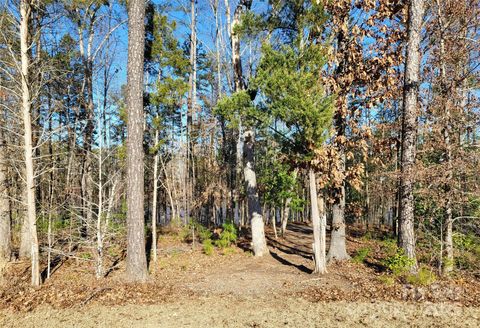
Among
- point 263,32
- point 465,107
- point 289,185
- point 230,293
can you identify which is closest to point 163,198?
point 289,185

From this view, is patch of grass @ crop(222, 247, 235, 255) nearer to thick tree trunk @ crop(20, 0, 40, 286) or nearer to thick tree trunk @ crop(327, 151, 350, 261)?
thick tree trunk @ crop(327, 151, 350, 261)

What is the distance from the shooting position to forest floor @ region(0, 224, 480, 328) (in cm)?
476

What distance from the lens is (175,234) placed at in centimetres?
1408

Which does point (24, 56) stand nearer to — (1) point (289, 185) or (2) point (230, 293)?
(2) point (230, 293)

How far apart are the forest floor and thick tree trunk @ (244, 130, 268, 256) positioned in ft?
6.06

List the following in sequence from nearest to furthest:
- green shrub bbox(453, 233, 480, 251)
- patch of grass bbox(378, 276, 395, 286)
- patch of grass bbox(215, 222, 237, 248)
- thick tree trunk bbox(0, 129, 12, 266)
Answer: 1. patch of grass bbox(378, 276, 395, 286)
2. green shrub bbox(453, 233, 480, 251)
3. thick tree trunk bbox(0, 129, 12, 266)
4. patch of grass bbox(215, 222, 237, 248)

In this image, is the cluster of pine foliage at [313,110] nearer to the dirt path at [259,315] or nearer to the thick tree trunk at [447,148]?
the thick tree trunk at [447,148]

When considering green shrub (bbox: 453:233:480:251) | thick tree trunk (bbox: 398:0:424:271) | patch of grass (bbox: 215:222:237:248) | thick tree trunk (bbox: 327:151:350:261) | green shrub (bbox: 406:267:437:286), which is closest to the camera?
green shrub (bbox: 406:267:437:286)

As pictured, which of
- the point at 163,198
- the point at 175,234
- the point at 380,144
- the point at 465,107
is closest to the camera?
the point at 465,107

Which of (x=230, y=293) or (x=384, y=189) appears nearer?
(x=230, y=293)

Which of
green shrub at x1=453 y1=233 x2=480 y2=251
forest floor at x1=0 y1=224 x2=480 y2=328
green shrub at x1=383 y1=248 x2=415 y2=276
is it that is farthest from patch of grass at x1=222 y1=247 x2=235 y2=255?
green shrub at x1=453 y1=233 x2=480 y2=251

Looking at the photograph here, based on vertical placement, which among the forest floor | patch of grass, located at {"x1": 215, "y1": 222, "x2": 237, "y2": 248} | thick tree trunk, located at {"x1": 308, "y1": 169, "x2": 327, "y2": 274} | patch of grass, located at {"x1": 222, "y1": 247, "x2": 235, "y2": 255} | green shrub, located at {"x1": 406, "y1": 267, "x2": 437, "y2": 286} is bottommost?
patch of grass, located at {"x1": 222, "y1": 247, "x2": 235, "y2": 255}

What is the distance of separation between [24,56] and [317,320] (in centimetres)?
744

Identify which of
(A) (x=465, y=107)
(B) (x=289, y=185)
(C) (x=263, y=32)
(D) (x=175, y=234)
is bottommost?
(D) (x=175, y=234)
